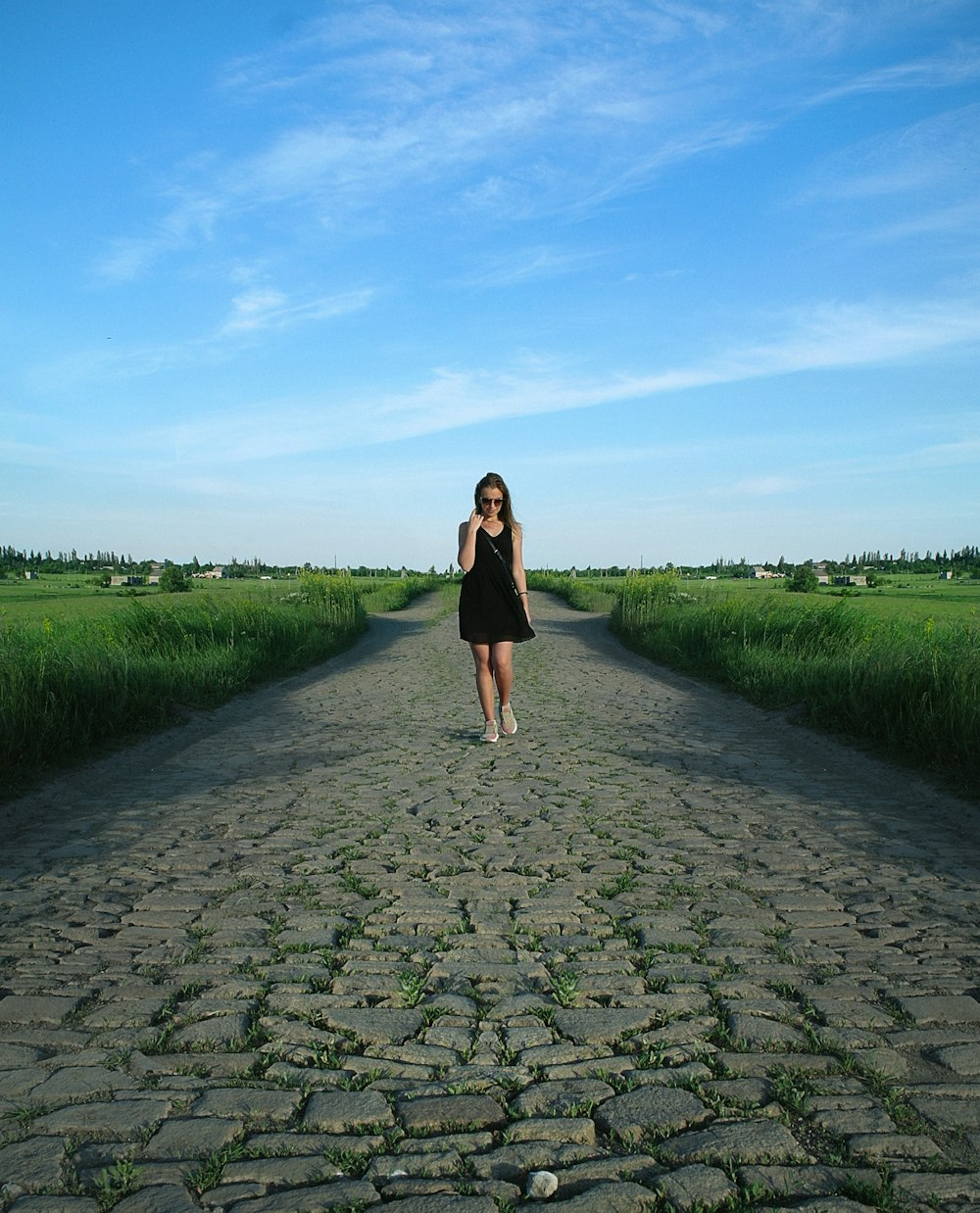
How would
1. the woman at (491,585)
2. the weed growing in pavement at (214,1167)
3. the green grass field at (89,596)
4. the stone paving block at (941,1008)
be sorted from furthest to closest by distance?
the green grass field at (89,596), the woman at (491,585), the stone paving block at (941,1008), the weed growing in pavement at (214,1167)

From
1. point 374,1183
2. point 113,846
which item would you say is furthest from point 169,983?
point 113,846

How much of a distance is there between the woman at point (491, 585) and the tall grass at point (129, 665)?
4.06m

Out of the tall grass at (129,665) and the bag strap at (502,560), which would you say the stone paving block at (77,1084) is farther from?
the bag strap at (502,560)

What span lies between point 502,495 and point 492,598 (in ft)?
3.67

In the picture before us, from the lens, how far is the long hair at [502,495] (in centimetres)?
1043

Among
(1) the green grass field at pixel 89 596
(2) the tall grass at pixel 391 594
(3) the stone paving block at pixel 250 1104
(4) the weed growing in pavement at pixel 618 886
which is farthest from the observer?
(2) the tall grass at pixel 391 594

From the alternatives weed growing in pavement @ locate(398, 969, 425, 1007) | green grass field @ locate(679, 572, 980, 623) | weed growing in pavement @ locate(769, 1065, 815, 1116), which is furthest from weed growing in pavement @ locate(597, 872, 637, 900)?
green grass field @ locate(679, 572, 980, 623)

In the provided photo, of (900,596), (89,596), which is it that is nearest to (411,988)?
(900,596)

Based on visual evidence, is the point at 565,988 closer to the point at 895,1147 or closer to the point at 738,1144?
the point at 738,1144

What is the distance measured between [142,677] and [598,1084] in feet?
33.7

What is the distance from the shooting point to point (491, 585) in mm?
10461

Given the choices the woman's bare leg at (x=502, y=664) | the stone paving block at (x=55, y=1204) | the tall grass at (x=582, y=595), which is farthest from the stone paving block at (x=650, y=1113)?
the tall grass at (x=582, y=595)

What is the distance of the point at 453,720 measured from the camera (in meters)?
12.3

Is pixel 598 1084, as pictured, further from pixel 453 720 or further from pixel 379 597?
pixel 379 597
